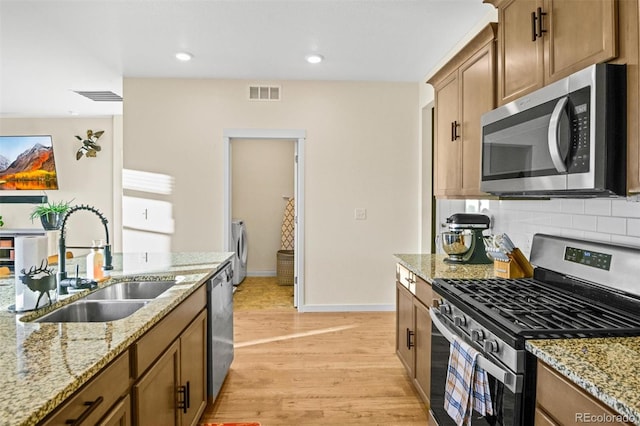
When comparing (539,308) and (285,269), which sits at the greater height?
(539,308)

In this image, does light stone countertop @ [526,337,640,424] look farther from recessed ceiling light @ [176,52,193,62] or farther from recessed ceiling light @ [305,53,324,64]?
recessed ceiling light @ [176,52,193,62]

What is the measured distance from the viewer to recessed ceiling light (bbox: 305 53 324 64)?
387 centimetres

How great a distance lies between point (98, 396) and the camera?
113cm

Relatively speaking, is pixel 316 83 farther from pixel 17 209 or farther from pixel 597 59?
pixel 17 209

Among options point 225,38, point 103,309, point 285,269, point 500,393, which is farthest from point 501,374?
point 285,269

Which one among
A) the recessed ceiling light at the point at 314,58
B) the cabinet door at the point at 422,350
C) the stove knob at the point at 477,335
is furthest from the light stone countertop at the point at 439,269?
the recessed ceiling light at the point at 314,58

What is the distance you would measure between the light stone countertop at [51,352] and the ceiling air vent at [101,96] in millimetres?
3869

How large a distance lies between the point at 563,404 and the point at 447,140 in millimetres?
2124

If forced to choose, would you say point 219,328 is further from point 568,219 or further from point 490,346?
point 568,219

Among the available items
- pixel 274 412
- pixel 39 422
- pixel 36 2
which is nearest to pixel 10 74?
pixel 36 2

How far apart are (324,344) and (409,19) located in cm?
274

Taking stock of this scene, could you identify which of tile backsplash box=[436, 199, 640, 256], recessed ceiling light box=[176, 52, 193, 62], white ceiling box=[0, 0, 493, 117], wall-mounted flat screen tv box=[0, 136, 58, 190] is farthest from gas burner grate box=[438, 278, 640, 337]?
wall-mounted flat screen tv box=[0, 136, 58, 190]

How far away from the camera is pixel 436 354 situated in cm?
204

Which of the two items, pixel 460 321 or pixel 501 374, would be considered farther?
pixel 460 321
